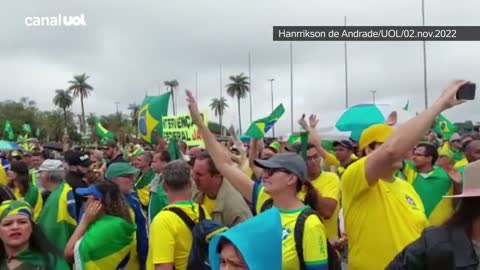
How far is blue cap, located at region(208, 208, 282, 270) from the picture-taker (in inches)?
96.7

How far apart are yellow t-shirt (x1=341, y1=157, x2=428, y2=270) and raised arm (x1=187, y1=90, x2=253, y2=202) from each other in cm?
89

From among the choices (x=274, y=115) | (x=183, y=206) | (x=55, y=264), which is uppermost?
(x=274, y=115)

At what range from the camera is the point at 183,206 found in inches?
177

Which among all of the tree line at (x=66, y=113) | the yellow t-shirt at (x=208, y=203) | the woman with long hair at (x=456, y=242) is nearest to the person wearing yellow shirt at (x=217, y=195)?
the yellow t-shirt at (x=208, y=203)

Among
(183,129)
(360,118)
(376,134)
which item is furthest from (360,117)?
(183,129)

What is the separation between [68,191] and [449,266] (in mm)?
4109

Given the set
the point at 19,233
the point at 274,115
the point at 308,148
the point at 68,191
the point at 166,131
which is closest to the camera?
the point at 19,233

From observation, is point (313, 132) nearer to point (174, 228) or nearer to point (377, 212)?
point (174, 228)

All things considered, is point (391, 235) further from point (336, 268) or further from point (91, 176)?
point (91, 176)

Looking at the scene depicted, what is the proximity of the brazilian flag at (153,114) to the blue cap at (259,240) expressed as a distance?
6647 millimetres

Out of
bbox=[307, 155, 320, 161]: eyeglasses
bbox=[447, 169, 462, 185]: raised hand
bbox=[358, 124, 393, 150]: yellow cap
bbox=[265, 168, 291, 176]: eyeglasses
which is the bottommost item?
bbox=[447, 169, 462, 185]: raised hand

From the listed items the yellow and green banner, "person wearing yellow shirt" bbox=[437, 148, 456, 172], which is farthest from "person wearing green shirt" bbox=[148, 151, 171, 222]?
the yellow and green banner

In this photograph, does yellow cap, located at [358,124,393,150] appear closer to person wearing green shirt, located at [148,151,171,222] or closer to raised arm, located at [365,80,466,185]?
raised arm, located at [365,80,466,185]

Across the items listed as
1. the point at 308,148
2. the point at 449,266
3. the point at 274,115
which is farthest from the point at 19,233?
the point at 274,115
